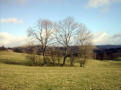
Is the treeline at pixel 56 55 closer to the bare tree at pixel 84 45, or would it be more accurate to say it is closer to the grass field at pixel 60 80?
the bare tree at pixel 84 45

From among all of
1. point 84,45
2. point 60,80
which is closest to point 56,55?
point 84,45

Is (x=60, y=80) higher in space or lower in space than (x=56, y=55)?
lower

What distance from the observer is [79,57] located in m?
A: 35.9

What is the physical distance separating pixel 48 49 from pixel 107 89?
29.5 metres

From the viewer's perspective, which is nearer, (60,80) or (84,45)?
(60,80)

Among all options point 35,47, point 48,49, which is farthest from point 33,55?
point 48,49

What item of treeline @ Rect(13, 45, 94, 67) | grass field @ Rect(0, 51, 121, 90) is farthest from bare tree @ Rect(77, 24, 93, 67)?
grass field @ Rect(0, 51, 121, 90)

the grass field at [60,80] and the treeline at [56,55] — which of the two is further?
the treeline at [56,55]

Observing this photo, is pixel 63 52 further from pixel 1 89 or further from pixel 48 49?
pixel 1 89

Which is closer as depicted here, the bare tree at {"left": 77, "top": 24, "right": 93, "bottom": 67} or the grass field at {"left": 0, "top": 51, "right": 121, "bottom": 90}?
the grass field at {"left": 0, "top": 51, "right": 121, "bottom": 90}

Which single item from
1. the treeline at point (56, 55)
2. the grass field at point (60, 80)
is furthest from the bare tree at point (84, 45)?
the grass field at point (60, 80)

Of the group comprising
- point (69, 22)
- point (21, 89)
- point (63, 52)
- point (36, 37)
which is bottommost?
point (21, 89)

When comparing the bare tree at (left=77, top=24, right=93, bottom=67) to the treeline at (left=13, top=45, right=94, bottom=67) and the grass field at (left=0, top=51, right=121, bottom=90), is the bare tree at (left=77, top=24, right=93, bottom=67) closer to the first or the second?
the treeline at (left=13, top=45, right=94, bottom=67)

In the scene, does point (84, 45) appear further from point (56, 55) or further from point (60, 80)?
point (60, 80)
